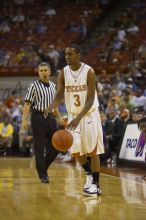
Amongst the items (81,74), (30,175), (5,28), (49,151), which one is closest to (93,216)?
(81,74)

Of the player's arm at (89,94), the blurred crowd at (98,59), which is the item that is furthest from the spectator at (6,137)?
the player's arm at (89,94)

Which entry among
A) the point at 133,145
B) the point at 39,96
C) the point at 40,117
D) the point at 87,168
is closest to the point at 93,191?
the point at 87,168

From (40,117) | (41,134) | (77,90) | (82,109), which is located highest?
(77,90)

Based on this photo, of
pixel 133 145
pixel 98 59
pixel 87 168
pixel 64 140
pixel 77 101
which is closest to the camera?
pixel 64 140

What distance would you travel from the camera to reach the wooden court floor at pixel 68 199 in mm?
5566

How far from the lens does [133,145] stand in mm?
12641

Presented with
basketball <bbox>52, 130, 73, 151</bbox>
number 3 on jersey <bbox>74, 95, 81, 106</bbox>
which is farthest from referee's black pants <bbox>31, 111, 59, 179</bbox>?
basketball <bbox>52, 130, 73, 151</bbox>

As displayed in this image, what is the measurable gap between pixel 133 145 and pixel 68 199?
6.06 m

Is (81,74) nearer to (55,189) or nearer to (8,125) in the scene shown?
(55,189)

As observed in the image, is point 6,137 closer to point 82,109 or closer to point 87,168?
point 87,168

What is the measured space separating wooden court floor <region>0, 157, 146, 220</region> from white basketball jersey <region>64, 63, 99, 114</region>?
108 centimetres

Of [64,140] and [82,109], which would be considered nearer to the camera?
[64,140]

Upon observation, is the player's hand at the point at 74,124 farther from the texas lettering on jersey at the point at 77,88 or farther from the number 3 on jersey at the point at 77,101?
the texas lettering on jersey at the point at 77,88

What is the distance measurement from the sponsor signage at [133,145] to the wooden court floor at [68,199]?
196cm
